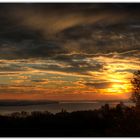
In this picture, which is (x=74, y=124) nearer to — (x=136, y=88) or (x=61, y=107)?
(x=61, y=107)

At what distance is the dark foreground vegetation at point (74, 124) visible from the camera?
214 centimetres

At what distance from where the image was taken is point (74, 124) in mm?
2170

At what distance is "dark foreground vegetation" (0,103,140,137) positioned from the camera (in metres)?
2.14

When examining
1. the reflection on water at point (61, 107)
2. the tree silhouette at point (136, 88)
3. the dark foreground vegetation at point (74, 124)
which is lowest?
the dark foreground vegetation at point (74, 124)

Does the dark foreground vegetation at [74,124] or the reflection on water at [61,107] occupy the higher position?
the reflection on water at [61,107]

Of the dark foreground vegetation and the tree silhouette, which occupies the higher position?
the tree silhouette

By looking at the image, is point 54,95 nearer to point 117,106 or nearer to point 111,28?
point 117,106

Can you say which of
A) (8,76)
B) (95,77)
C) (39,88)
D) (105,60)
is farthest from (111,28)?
(8,76)

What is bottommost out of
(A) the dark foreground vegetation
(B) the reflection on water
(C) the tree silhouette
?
(A) the dark foreground vegetation

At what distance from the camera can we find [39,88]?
2.18 m

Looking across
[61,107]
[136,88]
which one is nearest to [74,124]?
[61,107]

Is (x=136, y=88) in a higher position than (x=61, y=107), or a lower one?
higher

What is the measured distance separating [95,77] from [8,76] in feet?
2.66

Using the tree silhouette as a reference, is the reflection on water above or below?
below
